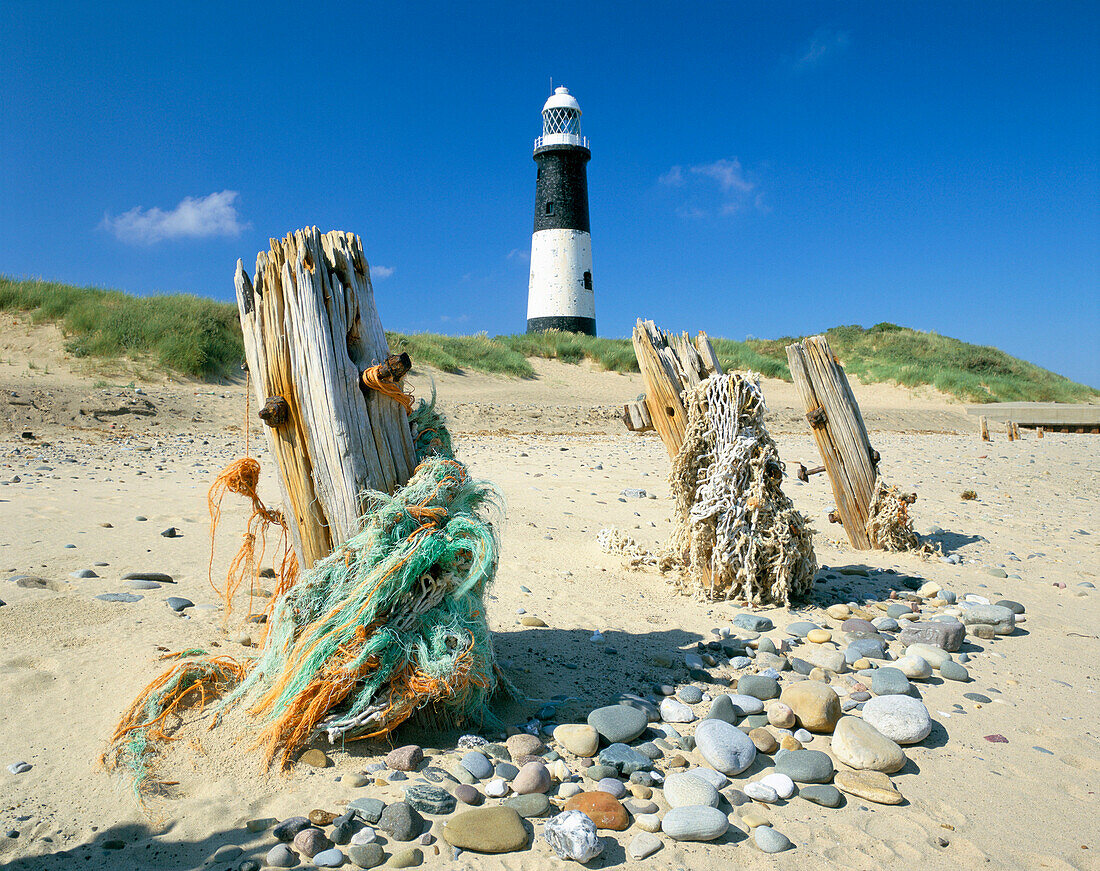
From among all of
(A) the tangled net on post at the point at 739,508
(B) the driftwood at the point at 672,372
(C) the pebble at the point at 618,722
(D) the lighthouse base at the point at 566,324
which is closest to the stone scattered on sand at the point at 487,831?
(C) the pebble at the point at 618,722

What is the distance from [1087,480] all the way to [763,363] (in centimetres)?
1689

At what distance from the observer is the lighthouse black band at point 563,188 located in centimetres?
2892

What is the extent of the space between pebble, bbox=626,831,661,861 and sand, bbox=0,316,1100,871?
4 centimetres

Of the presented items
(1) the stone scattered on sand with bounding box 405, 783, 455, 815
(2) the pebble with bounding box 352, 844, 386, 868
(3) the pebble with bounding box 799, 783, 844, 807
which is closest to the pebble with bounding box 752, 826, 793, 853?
(3) the pebble with bounding box 799, 783, 844, 807

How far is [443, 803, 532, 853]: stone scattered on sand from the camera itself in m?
2.20

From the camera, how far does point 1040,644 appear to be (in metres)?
3.98

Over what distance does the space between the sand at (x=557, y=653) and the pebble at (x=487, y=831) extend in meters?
0.05

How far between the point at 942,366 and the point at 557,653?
31.8m

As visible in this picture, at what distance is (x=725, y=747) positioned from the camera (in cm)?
271

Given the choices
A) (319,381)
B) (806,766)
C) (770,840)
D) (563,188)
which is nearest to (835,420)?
(806,766)

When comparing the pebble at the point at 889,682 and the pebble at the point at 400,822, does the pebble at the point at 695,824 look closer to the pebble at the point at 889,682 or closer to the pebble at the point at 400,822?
the pebble at the point at 400,822

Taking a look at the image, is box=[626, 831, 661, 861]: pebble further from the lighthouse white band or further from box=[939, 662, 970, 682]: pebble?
the lighthouse white band

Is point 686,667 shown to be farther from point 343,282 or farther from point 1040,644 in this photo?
point 343,282

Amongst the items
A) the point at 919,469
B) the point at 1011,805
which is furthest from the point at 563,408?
the point at 1011,805
